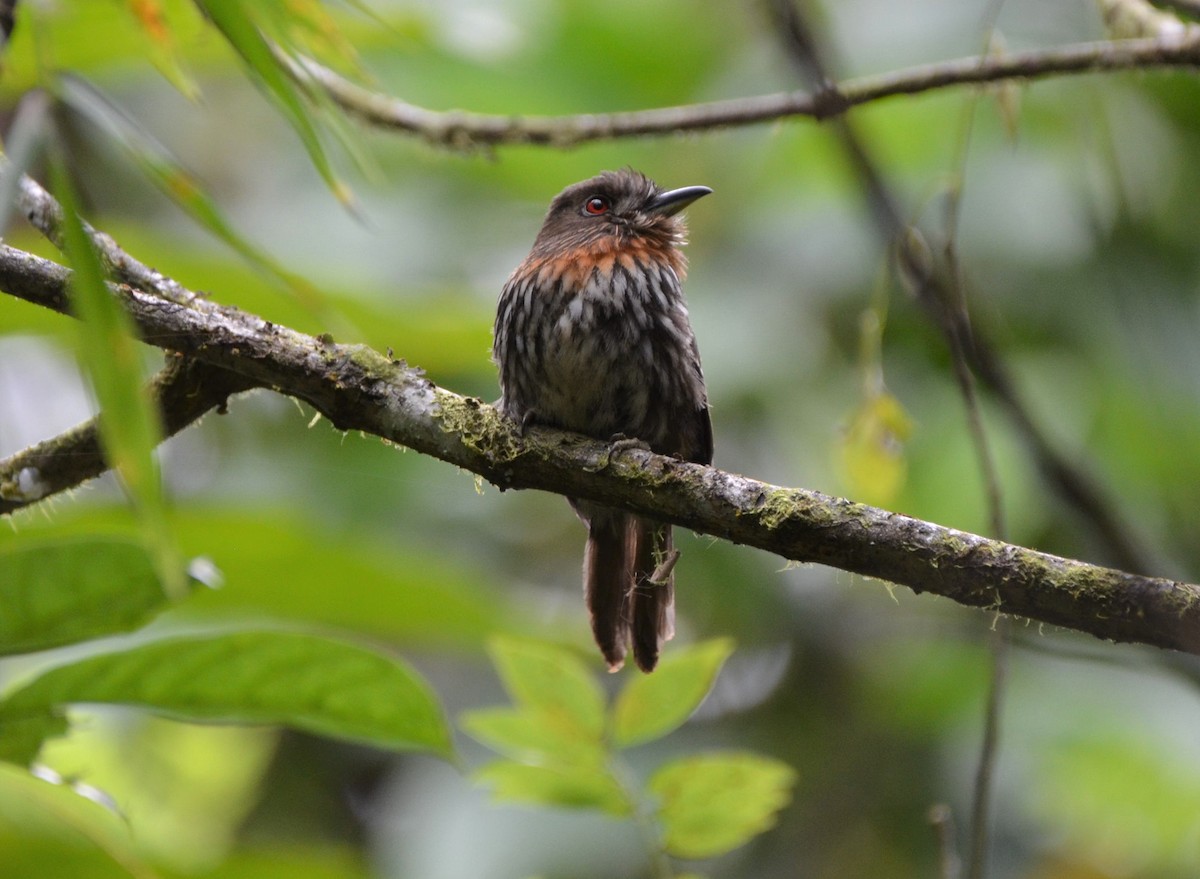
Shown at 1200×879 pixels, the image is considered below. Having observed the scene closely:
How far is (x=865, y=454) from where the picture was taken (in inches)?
113

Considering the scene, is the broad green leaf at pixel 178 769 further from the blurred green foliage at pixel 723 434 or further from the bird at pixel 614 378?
the bird at pixel 614 378

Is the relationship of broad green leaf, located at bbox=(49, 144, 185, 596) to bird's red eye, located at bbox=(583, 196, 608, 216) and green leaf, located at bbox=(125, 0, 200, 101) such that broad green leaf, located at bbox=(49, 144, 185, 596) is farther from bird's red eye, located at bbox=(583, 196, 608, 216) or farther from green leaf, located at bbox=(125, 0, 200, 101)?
bird's red eye, located at bbox=(583, 196, 608, 216)

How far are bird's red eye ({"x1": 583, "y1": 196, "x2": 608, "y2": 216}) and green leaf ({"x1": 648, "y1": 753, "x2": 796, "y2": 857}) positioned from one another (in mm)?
1958

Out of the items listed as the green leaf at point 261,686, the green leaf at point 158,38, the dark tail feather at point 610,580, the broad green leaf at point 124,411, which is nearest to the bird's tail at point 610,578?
the dark tail feather at point 610,580

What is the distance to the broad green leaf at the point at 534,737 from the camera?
1999 millimetres

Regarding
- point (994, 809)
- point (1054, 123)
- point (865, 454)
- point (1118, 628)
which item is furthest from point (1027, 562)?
point (1054, 123)

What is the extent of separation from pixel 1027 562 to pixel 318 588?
206 centimetres

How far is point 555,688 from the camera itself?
2.00 m

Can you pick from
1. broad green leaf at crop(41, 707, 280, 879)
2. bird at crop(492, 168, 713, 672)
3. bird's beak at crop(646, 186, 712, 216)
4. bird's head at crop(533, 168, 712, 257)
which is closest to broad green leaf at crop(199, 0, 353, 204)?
bird at crop(492, 168, 713, 672)

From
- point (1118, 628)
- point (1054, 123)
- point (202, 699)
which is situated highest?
point (1054, 123)

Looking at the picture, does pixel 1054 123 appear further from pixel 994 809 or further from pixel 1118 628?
pixel 1118 628

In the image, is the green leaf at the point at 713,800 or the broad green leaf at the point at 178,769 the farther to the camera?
the broad green leaf at the point at 178,769

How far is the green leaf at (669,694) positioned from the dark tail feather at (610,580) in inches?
34.5

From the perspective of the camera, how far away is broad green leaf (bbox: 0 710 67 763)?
176cm
